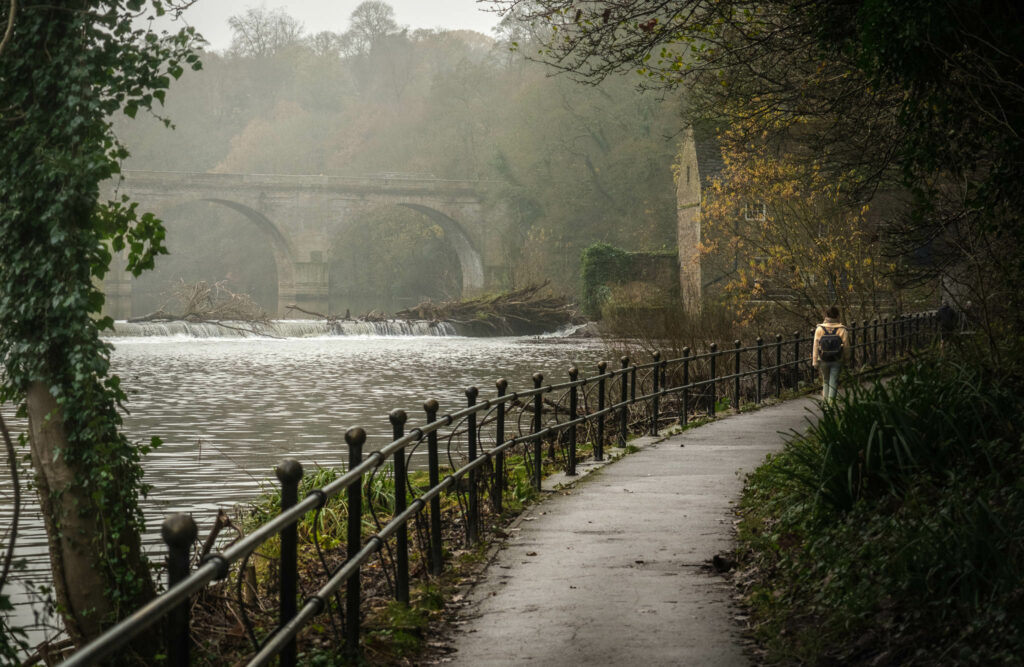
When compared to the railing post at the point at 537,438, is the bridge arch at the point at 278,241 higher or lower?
higher

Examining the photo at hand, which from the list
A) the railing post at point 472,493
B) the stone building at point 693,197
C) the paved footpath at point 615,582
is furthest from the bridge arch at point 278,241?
the railing post at point 472,493

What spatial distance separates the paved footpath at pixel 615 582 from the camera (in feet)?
17.5

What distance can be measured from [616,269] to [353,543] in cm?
4019

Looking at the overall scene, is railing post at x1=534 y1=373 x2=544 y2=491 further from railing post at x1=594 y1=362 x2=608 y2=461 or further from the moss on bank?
the moss on bank

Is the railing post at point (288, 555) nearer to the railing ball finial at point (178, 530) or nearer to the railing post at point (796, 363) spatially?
the railing ball finial at point (178, 530)

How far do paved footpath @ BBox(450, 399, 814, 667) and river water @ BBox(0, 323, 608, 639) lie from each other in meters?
2.53

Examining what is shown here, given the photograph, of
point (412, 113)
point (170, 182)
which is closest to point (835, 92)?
point (170, 182)

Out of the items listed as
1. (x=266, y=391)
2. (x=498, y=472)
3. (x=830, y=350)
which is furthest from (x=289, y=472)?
(x=266, y=391)

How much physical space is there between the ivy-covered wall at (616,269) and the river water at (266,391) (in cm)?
343

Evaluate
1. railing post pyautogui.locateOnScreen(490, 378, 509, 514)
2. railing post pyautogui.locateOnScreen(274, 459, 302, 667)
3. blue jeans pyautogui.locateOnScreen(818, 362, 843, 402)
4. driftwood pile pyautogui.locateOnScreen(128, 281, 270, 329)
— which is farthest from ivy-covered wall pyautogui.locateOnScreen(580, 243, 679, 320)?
railing post pyautogui.locateOnScreen(274, 459, 302, 667)

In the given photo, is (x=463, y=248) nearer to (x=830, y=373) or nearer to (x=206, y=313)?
(x=206, y=313)

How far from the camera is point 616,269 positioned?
4503 cm

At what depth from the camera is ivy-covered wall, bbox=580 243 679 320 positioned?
1764 inches

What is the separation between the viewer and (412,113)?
75500 mm
